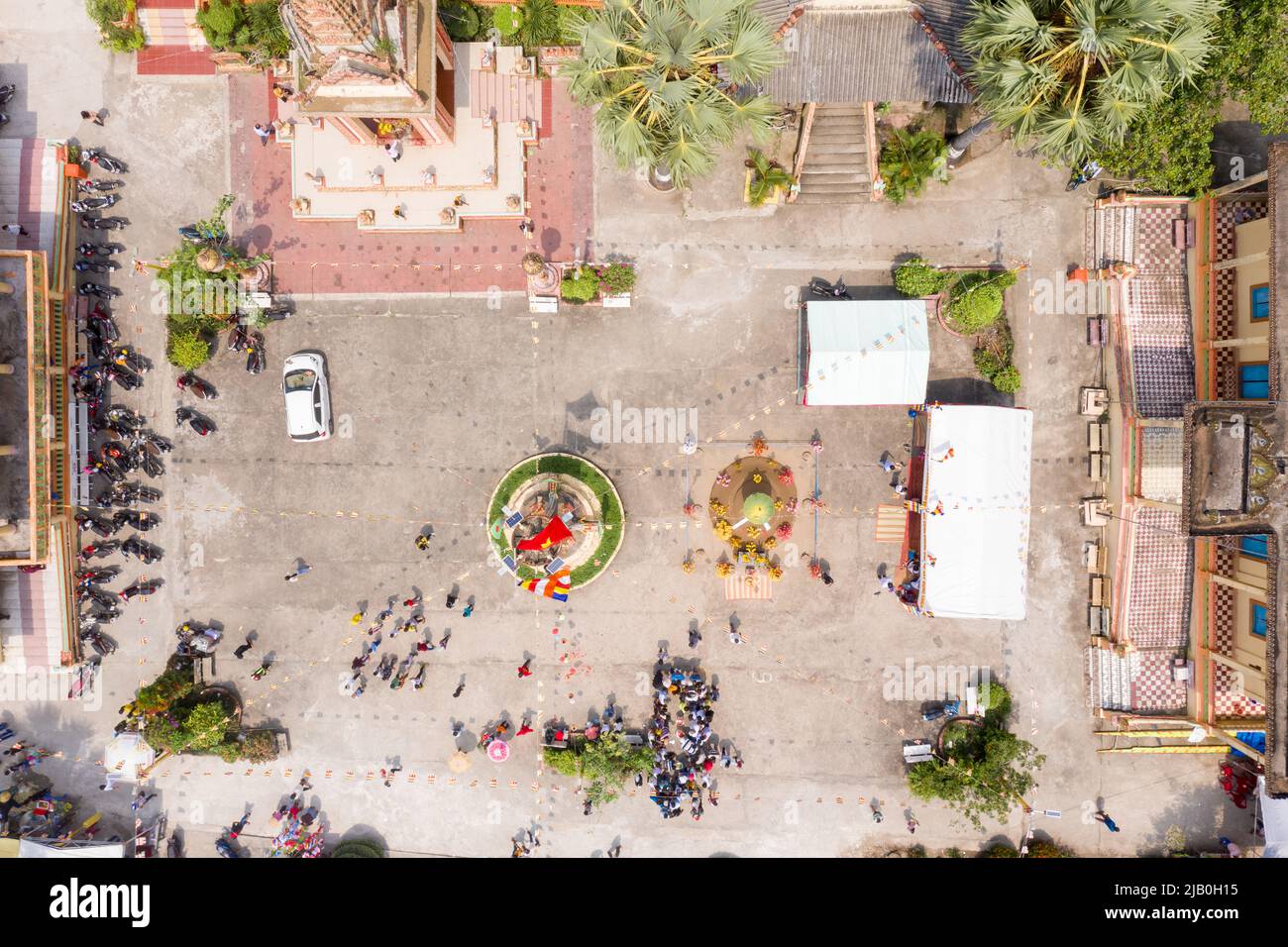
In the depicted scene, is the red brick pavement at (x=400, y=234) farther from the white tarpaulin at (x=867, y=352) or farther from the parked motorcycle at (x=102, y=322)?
the white tarpaulin at (x=867, y=352)

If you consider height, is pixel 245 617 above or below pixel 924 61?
below

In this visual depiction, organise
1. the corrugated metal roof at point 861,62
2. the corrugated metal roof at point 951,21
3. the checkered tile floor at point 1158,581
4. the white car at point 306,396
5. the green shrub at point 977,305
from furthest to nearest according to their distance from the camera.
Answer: the white car at point 306,396 → the checkered tile floor at point 1158,581 → the green shrub at point 977,305 → the corrugated metal roof at point 861,62 → the corrugated metal roof at point 951,21

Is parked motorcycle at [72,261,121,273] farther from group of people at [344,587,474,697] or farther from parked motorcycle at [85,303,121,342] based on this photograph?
group of people at [344,587,474,697]

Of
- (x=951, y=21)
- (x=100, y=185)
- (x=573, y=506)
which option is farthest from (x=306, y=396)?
(x=951, y=21)

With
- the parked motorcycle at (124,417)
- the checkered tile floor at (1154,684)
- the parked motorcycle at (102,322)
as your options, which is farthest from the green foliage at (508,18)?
the checkered tile floor at (1154,684)
